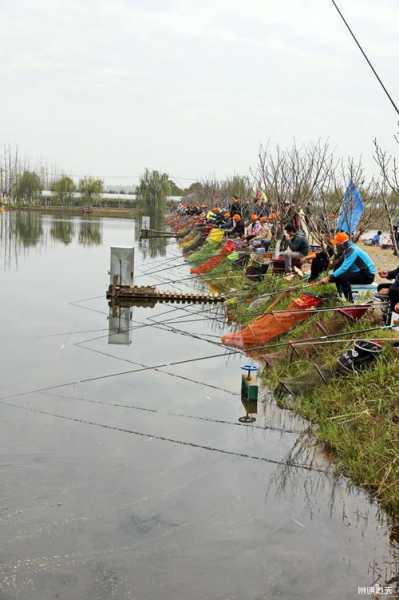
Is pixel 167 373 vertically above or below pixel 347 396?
below

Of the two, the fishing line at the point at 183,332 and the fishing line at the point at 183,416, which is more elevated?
the fishing line at the point at 183,332

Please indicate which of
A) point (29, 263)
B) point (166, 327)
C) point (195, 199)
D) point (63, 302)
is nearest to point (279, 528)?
point (166, 327)

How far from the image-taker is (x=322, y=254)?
1095 centimetres

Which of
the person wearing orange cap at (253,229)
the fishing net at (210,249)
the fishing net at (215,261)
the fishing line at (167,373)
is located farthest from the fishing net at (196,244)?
the fishing line at (167,373)

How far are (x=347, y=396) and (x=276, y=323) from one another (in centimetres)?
279

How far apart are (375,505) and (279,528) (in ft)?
2.74

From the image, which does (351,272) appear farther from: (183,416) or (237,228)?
(237,228)

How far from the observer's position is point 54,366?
888cm

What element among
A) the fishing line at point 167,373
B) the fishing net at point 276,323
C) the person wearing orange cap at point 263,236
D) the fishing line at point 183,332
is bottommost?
the fishing line at point 167,373

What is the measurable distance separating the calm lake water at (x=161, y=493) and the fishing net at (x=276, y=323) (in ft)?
1.21

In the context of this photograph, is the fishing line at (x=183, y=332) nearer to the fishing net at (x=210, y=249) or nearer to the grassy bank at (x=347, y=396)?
the grassy bank at (x=347, y=396)

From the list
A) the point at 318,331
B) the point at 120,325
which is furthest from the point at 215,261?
→ the point at 318,331

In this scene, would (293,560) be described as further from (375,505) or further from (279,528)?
(375,505)

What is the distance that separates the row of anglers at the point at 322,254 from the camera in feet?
29.3
